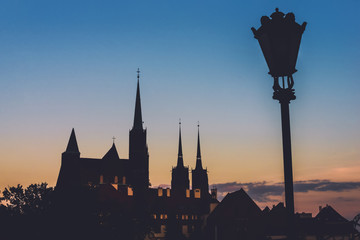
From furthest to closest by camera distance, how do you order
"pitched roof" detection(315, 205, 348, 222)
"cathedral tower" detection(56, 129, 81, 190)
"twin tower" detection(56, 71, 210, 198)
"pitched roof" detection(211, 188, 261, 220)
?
"twin tower" detection(56, 71, 210, 198) → "cathedral tower" detection(56, 129, 81, 190) → "pitched roof" detection(211, 188, 261, 220) → "pitched roof" detection(315, 205, 348, 222)

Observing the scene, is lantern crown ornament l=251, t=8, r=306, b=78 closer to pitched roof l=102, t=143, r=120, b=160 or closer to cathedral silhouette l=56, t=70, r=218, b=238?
cathedral silhouette l=56, t=70, r=218, b=238

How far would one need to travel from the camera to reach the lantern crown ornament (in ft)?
15.1

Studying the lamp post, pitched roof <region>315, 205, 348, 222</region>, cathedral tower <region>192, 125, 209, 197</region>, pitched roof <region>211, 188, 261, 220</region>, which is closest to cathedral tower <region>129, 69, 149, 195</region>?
cathedral tower <region>192, 125, 209, 197</region>

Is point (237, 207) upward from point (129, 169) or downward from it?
downward

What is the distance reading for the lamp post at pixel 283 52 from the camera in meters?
4.61

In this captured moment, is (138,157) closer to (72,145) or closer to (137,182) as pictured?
(137,182)

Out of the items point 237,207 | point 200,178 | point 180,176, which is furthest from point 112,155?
point 237,207

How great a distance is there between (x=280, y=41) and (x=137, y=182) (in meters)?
106

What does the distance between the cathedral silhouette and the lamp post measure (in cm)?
9636

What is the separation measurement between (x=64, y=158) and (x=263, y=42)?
105585mm

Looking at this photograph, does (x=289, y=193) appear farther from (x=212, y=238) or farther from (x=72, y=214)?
(x=212, y=238)

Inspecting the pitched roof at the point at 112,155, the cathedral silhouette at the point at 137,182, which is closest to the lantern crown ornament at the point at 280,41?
the cathedral silhouette at the point at 137,182

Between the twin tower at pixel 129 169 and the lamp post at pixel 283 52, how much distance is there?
91.5 m

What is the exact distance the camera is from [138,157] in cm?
10656
